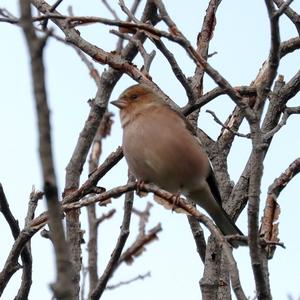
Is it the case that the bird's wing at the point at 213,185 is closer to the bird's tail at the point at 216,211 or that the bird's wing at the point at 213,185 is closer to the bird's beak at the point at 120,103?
the bird's tail at the point at 216,211

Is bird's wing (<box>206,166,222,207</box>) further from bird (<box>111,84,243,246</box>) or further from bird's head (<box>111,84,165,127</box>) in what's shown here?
bird's head (<box>111,84,165,127</box>)

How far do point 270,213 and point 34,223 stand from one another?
1244 mm

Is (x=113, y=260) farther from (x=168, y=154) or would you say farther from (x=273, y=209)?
(x=168, y=154)

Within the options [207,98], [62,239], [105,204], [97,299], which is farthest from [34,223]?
[62,239]

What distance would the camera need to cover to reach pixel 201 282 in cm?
455

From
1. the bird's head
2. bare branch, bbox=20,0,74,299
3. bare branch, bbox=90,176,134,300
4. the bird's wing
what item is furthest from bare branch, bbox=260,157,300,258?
bare branch, bbox=20,0,74,299

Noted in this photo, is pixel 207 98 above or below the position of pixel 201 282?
above

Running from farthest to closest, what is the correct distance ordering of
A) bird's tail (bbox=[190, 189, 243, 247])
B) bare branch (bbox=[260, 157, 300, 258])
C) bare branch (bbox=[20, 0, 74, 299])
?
bird's tail (bbox=[190, 189, 243, 247]) → bare branch (bbox=[260, 157, 300, 258]) → bare branch (bbox=[20, 0, 74, 299])

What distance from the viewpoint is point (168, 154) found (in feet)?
17.5

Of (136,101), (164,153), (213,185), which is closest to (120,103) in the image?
(136,101)

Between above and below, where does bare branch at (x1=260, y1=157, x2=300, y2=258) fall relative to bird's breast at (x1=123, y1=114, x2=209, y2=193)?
below

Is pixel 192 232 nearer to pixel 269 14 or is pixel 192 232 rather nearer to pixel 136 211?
pixel 136 211

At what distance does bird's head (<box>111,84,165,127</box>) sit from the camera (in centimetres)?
572

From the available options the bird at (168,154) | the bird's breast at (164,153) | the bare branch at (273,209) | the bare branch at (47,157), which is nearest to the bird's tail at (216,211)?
the bird at (168,154)
